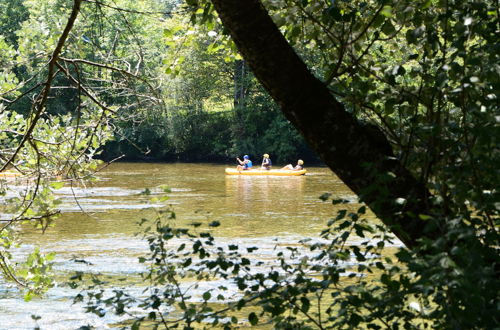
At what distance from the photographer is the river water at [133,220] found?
9711mm

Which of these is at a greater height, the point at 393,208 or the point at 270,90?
the point at 270,90

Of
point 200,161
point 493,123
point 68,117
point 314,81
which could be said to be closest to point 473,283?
point 493,123

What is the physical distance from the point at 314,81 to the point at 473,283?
3.26 ft

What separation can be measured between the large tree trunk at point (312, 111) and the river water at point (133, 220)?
0.15 metres

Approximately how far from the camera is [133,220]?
Result: 479cm

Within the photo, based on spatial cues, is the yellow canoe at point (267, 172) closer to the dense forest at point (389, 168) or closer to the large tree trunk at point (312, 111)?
the dense forest at point (389, 168)

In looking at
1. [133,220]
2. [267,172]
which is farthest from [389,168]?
[267,172]

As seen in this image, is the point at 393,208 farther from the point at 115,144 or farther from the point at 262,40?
Result: the point at 115,144

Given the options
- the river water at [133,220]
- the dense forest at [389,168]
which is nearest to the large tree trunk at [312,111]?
the dense forest at [389,168]

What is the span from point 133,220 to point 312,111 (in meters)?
2.39

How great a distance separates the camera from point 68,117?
284 inches

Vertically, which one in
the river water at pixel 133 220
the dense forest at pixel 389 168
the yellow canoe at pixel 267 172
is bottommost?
the river water at pixel 133 220

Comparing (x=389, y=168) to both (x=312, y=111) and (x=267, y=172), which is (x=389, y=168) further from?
(x=267, y=172)

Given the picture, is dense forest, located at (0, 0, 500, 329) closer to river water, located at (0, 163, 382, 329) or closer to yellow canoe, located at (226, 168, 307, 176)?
river water, located at (0, 163, 382, 329)
